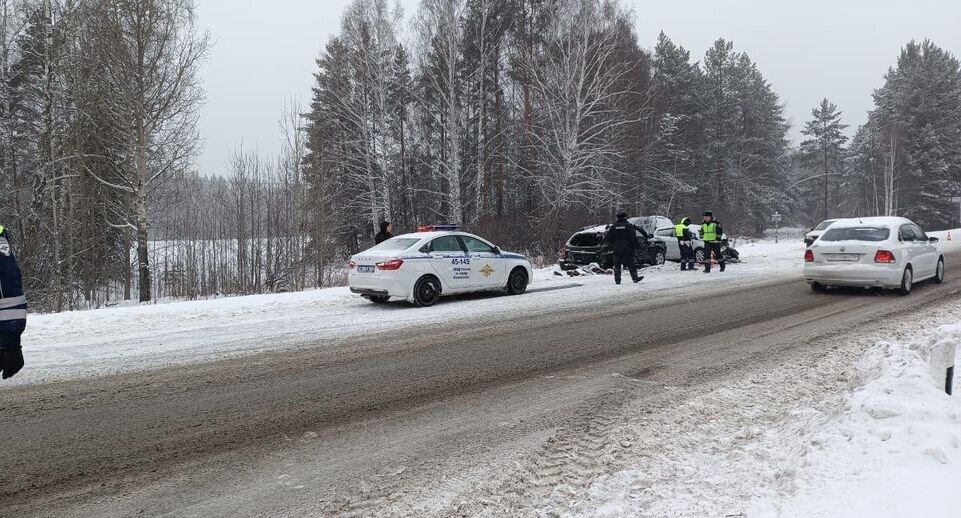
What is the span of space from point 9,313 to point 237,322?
18.2 ft

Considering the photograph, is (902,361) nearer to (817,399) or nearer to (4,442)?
(817,399)

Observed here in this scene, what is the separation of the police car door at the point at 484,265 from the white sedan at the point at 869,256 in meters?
6.63

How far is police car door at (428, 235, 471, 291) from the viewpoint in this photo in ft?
38.2

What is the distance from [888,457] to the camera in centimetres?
316

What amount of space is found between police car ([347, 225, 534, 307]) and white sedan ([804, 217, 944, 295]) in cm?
662

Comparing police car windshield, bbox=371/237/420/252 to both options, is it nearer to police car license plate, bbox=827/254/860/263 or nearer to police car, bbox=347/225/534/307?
police car, bbox=347/225/534/307

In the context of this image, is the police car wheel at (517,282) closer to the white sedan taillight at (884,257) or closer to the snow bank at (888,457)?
the white sedan taillight at (884,257)

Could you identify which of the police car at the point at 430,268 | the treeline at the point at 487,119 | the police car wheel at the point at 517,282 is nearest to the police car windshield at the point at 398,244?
the police car at the point at 430,268

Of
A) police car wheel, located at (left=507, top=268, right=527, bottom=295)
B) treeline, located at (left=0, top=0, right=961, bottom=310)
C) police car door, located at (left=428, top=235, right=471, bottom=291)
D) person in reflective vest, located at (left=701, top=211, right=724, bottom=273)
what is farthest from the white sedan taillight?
treeline, located at (left=0, top=0, right=961, bottom=310)

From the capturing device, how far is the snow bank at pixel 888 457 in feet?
8.93

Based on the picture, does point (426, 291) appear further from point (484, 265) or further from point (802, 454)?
point (802, 454)

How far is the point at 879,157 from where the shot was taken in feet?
185

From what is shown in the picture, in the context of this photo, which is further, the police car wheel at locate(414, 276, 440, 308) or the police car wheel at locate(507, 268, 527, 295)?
the police car wheel at locate(507, 268, 527, 295)

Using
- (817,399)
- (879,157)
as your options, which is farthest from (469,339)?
(879,157)
